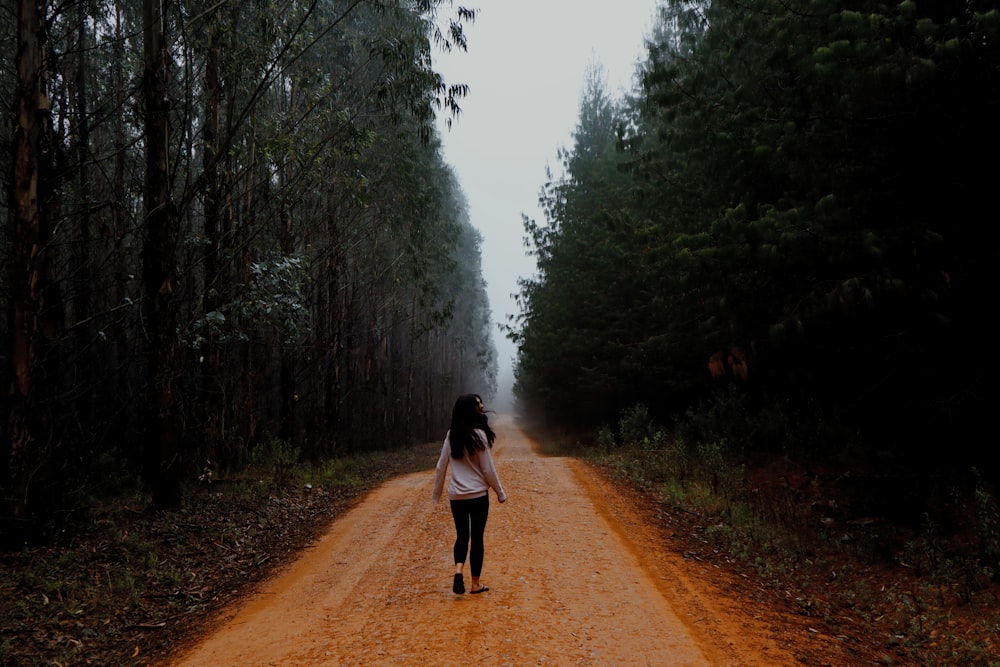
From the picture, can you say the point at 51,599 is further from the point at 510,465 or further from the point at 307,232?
the point at 307,232

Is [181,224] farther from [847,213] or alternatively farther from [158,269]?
[847,213]

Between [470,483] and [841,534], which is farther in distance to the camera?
[841,534]

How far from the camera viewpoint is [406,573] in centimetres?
638

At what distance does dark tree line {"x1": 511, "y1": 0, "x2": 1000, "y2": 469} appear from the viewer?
6508mm

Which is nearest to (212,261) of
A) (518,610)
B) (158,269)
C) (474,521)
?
(158,269)

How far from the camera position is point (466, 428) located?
213 inches

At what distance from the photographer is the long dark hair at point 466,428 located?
211 inches

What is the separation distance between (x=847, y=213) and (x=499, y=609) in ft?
18.7

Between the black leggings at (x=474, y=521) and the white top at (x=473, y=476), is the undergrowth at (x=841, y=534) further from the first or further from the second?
the white top at (x=473, y=476)

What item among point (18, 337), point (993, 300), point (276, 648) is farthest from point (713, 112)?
point (18, 337)

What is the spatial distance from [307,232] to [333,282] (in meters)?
1.75

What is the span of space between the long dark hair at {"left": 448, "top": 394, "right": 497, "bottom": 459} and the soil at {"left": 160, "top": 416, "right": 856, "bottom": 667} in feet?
4.51

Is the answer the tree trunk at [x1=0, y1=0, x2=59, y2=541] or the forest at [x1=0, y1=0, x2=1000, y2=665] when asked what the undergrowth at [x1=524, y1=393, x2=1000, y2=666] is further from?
the tree trunk at [x1=0, y1=0, x2=59, y2=541]

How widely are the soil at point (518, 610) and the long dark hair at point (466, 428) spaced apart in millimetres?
1373
